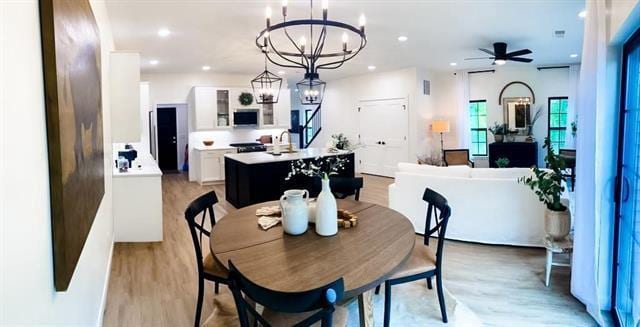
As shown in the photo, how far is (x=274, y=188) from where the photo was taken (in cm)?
608

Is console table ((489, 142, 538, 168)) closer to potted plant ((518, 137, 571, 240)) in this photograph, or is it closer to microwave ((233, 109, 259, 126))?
microwave ((233, 109, 259, 126))

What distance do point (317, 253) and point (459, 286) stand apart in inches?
71.5

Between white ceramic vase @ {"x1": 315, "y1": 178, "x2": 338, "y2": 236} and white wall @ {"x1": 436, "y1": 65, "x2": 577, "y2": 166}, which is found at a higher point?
white wall @ {"x1": 436, "y1": 65, "x2": 577, "y2": 166}

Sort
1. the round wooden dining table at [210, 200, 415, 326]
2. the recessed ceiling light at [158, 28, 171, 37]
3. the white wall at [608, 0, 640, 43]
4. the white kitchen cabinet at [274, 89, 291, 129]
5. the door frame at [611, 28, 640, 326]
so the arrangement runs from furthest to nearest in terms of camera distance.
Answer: the white kitchen cabinet at [274, 89, 291, 129]
the recessed ceiling light at [158, 28, 171, 37]
the door frame at [611, 28, 640, 326]
the white wall at [608, 0, 640, 43]
the round wooden dining table at [210, 200, 415, 326]

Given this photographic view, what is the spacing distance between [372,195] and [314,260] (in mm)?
5375

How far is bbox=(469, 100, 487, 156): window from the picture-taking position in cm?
940

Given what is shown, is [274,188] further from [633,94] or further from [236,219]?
[633,94]

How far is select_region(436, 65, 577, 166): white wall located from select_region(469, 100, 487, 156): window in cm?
12

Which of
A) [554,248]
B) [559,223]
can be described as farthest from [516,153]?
[554,248]

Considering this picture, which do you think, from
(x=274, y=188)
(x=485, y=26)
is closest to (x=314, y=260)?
(x=274, y=188)

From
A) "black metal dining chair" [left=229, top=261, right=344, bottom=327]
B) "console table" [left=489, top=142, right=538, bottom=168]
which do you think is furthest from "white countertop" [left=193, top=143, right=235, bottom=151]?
"black metal dining chair" [left=229, top=261, right=344, bottom=327]

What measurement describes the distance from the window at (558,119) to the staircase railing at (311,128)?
5978 millimetres

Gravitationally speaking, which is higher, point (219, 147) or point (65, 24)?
point (65, 24)

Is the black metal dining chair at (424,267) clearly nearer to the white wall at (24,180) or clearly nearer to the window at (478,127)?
the white wall at (24,180)
